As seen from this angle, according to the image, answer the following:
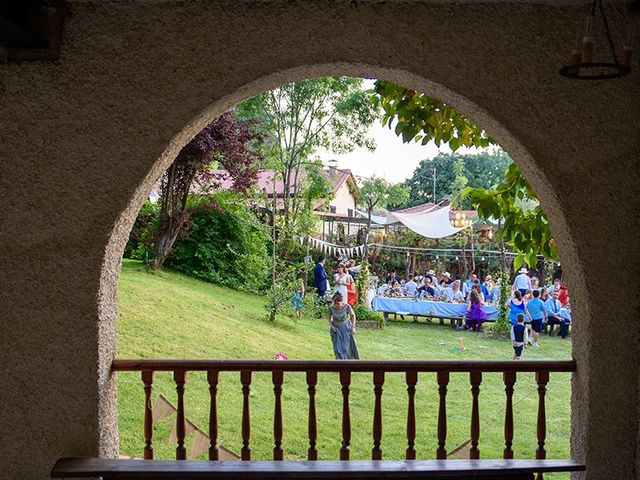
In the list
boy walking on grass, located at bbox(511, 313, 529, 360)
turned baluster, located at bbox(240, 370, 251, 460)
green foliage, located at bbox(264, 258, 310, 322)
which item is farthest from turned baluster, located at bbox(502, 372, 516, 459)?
→ green foliage, located at bbox(264, 258, 310, 322)

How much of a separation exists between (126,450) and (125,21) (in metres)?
3.52

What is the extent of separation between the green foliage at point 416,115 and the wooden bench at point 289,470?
1.90 m

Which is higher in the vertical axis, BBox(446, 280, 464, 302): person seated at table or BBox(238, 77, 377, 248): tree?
BBox(238, 77, 377, 248): tree

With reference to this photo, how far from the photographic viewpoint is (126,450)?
498 cm

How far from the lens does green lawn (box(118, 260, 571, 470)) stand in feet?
18.3

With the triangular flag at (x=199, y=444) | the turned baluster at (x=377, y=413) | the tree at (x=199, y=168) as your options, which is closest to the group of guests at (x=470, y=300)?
the tree at (x=199, y=168)

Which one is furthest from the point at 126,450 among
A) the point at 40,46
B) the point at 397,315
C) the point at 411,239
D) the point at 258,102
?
the point at 411,239

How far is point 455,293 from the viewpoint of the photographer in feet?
46.7

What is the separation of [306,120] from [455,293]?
5.02m

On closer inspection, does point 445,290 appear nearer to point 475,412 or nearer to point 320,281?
point 320,281

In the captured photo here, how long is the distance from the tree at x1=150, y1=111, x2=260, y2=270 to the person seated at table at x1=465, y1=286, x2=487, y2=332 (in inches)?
194

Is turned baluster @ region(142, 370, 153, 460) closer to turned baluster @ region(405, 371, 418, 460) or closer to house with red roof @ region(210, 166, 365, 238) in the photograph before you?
turned baluster @ region(405, 371, 418, 460)

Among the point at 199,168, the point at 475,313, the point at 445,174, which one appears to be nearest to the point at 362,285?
the point at 475,313

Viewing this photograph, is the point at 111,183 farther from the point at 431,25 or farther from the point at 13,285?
the point at 431,25
